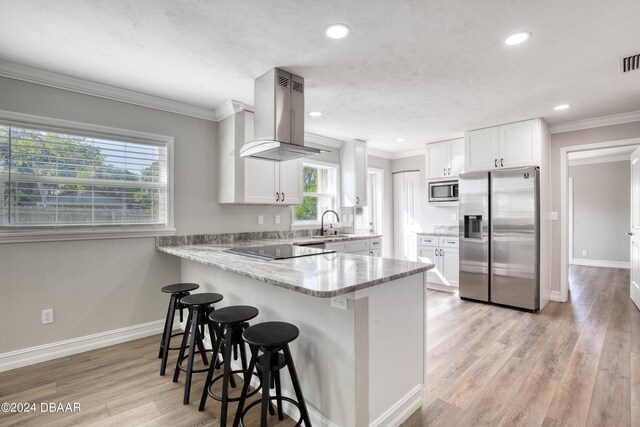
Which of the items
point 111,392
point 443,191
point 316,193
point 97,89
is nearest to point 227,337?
point 111,392

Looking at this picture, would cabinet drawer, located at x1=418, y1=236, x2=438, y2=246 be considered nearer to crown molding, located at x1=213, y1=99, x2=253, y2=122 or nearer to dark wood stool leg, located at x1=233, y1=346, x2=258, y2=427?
crown molding, located at x1=213, y1=99, x2=253, y2=122

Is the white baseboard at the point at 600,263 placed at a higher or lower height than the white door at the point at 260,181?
lower

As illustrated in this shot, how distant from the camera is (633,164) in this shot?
4.11 m

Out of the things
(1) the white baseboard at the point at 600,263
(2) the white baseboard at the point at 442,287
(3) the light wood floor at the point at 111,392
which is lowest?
(3) the light wood floor at the point at 111,392

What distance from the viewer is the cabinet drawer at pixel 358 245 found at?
4.46m

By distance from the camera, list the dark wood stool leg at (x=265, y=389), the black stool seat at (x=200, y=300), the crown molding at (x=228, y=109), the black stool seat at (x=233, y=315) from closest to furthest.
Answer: the dark wood stool leg at (x=265, y=389) < the black stool seat at (x=233, y=315) < the black stool seat at (x=200, y=300) < the crown molding at (x=228, y=109)

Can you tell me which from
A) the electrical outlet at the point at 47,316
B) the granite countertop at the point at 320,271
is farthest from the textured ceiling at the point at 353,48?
the electrical outlet at the point at 47,316

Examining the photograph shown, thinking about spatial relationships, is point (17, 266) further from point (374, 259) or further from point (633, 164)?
point (633, 164)

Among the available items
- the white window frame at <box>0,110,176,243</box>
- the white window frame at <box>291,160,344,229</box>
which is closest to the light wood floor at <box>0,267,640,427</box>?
the white window frame at <box>0,110,176,243</box>

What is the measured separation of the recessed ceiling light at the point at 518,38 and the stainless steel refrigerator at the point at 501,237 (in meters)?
2.19

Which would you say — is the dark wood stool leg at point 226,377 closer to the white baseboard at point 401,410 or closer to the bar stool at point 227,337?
the bar stool at point 227,337

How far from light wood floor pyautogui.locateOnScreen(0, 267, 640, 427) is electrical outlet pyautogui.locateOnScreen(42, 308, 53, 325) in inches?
13.7

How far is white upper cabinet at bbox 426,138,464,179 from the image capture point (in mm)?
5031

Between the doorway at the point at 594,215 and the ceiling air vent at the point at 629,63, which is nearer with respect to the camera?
the ceiling air vent at the point at 629,63
